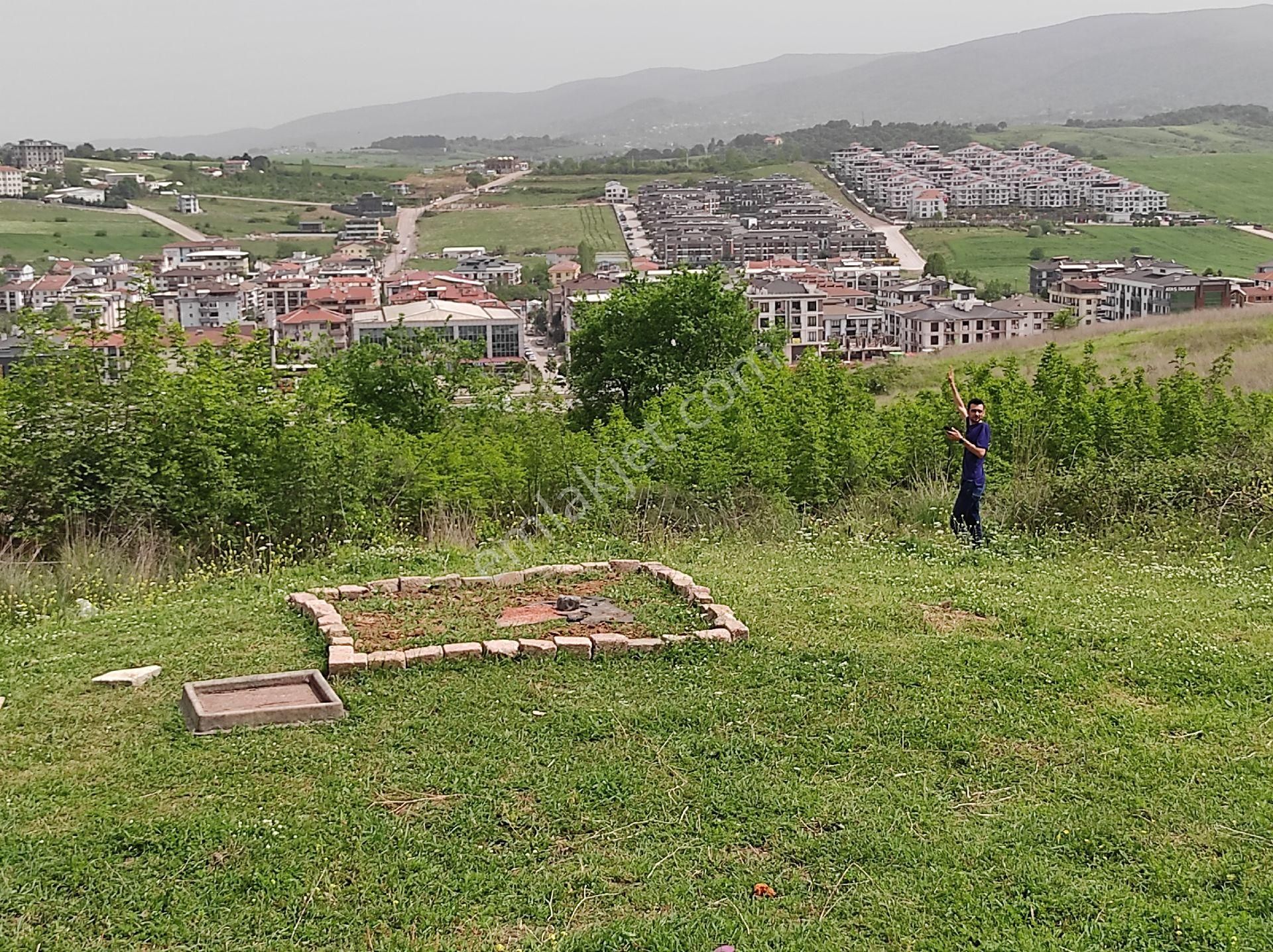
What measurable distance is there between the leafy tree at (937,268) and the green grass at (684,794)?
77853 mm

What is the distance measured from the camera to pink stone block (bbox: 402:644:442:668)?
6.18m

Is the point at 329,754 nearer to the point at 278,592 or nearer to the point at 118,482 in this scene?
the point at 278,592

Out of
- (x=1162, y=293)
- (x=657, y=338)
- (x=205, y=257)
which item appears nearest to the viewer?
(x=657, y=338)

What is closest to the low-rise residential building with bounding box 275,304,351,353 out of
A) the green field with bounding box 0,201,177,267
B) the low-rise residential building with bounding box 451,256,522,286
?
the low-rise residential building with bounding box 451,256,522,286

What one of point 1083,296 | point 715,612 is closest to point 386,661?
point 715,612

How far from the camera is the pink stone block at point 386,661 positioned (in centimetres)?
611

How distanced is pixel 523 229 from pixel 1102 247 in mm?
46083

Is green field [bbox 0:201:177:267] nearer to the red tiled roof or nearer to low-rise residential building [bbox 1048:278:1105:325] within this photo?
the red tiled roof

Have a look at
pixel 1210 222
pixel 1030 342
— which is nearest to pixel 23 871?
pixel 1030 342

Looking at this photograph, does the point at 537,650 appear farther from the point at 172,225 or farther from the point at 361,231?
the point at 172,225

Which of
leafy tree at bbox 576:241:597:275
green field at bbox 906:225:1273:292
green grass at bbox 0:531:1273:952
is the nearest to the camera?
green grass at bbox 0:531:1273:952

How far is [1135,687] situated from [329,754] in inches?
144

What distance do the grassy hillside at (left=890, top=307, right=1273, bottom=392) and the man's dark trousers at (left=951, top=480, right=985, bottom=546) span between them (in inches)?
343

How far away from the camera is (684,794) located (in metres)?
4.72
